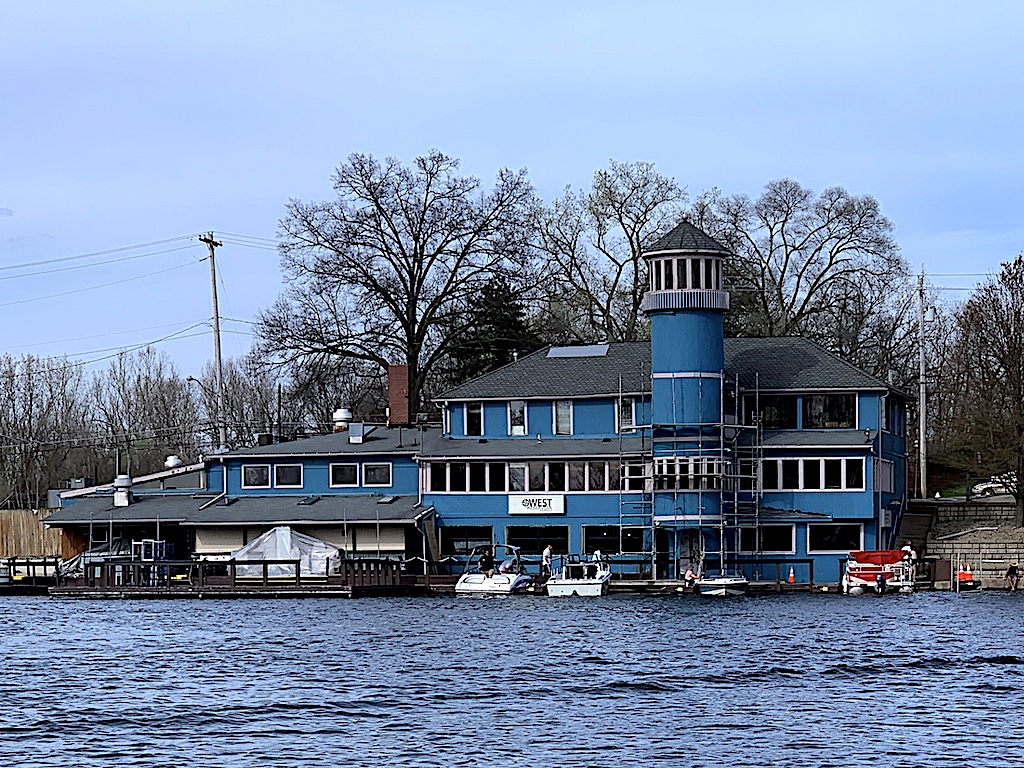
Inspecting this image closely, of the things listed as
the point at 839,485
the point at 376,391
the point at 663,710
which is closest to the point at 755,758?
the point at 663,710

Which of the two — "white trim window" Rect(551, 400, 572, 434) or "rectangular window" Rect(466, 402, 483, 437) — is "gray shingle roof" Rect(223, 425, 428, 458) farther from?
"white trim window" Rect(551, 400, 572, 434)

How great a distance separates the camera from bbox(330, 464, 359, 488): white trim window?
86.4 m

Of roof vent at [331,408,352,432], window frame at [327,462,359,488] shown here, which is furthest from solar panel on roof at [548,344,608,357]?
roof vent at [331,408,352,432]

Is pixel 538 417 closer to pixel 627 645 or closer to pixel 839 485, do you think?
pixel 839 485

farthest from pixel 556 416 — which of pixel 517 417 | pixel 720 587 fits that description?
pixel 720 587

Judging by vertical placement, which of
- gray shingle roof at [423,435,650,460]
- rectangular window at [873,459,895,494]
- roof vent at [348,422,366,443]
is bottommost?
A: rectangular window at [873,459,895,494]

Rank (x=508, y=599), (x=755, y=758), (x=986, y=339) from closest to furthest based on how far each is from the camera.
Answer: (x=755, y=758), (x=508, y=599), (x=986, y=339)

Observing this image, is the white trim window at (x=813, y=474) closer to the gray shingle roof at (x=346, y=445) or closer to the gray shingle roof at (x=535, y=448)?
the gray shingle roof at (x=535, y=448)

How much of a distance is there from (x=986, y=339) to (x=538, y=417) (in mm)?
21369

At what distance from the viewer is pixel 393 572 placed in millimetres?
77625

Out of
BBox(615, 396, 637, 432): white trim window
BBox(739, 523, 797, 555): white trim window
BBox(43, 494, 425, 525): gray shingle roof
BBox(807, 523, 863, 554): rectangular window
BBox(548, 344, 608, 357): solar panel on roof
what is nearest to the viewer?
BBox(739, 523, 797, 555): white trim window

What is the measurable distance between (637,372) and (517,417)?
5.74m

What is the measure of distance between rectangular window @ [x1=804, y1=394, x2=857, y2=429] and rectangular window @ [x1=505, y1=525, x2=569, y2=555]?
11.9 metres

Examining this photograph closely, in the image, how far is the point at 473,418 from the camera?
84.9m
